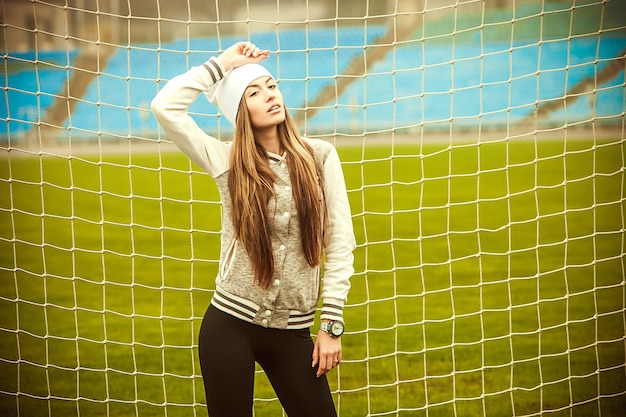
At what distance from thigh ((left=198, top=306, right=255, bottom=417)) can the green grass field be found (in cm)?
89

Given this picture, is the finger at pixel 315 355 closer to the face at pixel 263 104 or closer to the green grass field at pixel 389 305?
the face at pixel 263 104

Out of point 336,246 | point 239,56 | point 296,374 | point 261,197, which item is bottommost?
point 296,374

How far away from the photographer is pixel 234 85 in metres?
1.82

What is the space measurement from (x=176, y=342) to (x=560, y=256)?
3076mm

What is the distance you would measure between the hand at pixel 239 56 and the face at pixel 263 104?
79 millimetres

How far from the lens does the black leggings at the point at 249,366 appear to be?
1783 mm

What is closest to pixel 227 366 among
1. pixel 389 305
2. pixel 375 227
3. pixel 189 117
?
pixel 189 117

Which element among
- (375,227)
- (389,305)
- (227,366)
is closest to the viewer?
(227,366)

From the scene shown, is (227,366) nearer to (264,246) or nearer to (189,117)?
(264,246)

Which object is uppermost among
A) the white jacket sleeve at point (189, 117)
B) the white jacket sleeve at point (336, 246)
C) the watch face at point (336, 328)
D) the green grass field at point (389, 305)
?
the white jacket sleeve at point (189, 117)

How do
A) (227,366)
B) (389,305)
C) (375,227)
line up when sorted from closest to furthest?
1. (227,366)
2. (389,305)
3. (375,227)

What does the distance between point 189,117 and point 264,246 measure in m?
0.38

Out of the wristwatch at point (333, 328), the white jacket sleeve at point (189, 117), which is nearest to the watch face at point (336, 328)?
the wristwatch at point (333, 328)

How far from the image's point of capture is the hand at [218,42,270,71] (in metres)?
1.83
